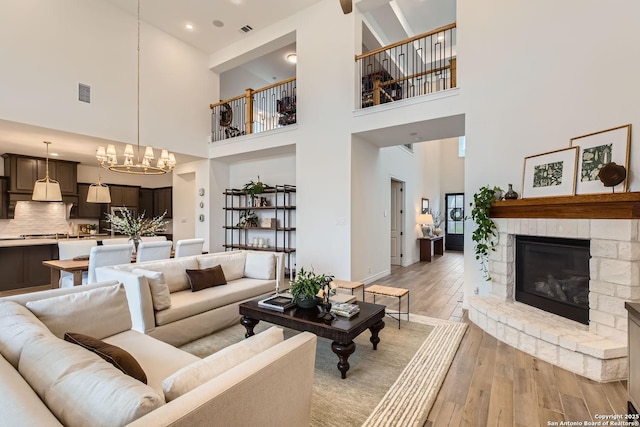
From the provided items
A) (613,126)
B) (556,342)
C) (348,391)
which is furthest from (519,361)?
(613,126)

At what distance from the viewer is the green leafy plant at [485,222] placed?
149 inches

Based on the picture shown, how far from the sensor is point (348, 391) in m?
2.28

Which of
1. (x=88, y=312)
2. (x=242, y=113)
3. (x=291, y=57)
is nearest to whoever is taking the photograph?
(x=88, y=312)

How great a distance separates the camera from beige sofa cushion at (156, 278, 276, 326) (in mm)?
2955

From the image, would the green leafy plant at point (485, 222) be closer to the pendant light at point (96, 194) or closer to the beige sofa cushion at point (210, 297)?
the beige sofa cushion at point (210, 297)

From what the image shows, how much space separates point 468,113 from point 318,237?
318cm

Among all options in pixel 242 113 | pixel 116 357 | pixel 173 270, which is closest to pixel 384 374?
pixel 116 357

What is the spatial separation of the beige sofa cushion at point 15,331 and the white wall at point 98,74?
4712 mm

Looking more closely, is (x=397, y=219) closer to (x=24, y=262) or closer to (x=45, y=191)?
(x=45, y=191)

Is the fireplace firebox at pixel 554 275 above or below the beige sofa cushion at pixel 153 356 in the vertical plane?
above

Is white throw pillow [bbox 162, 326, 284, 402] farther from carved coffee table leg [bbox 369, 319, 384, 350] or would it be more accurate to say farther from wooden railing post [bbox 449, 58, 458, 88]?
wooden railing post [bbox 449, 58, 458, 88]

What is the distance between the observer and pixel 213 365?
1.25m

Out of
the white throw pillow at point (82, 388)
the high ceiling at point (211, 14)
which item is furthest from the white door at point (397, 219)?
the white throw pillow at point (82, 388)

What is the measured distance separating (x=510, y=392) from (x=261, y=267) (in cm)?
308
